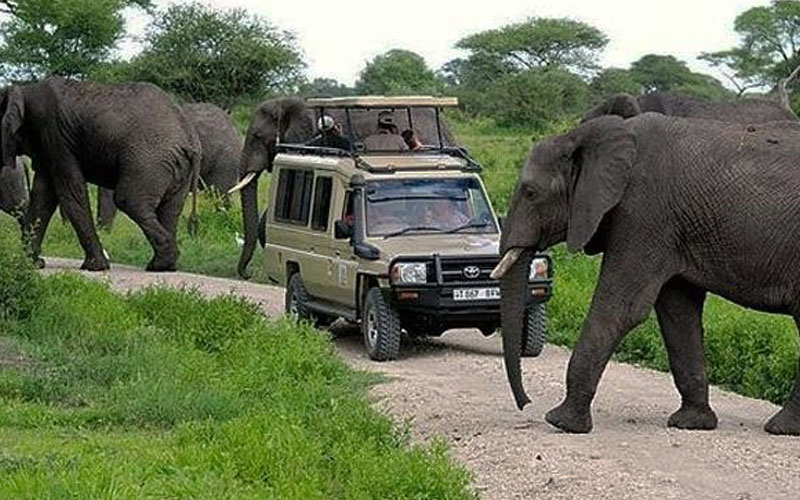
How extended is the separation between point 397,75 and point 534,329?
52164mm

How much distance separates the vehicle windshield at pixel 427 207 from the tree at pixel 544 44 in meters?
48.6

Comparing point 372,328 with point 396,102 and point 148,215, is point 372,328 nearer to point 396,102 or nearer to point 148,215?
point 396,102

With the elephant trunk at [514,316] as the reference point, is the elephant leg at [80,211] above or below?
below

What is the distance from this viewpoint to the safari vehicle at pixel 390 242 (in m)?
14.5

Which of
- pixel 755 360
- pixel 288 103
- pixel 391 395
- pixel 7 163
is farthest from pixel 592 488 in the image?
pixel 7 163

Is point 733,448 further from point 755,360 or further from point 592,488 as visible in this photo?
point 755,360

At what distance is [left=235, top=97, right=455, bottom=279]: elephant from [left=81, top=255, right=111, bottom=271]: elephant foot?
1704mm

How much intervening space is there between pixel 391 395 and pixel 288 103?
8.42 metres

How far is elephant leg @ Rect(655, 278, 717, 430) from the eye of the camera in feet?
37.3

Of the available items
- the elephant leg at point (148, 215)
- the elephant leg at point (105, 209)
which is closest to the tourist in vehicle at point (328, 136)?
the elephant leg at point (148, 215)

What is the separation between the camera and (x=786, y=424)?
36.6 ft

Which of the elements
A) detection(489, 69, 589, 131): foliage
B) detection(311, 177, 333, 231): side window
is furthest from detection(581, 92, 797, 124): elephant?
detection(489, 69, 589, 131): foliage

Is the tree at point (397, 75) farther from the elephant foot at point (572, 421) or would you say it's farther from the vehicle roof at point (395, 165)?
the elephant foot at point (572, 421)

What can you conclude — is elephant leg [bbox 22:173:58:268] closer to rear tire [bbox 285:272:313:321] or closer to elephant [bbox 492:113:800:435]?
rear tire [bbox 285:272:313:321]
